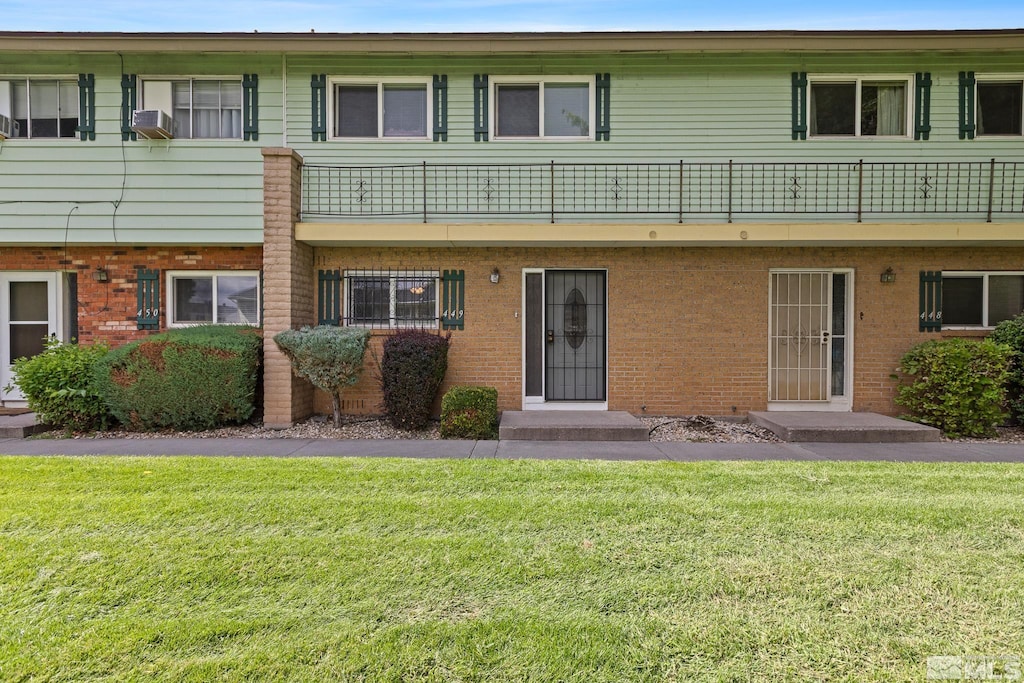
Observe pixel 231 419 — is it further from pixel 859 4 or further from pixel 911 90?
pixel 859 4

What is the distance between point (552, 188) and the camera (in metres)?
8.59

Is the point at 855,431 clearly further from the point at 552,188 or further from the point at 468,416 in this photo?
the point at 552,188

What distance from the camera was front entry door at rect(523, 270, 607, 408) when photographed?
9203mm

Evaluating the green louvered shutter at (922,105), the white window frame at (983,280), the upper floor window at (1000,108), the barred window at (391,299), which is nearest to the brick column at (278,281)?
the barred window at (391,299)

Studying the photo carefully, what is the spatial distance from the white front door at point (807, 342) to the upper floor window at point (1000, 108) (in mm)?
3316

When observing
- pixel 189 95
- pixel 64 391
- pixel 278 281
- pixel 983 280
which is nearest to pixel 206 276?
pixel 278 281

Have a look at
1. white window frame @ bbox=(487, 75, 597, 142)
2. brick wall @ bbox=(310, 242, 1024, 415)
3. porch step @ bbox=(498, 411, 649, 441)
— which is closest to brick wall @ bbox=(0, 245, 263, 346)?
brick wall @ bbox=(310, 242, 1024, 415)

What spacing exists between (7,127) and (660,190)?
10.6 meters

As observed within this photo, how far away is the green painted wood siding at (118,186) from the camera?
28.9ft

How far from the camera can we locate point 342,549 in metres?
3.54

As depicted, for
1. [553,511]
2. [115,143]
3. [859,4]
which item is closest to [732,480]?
[553,511]

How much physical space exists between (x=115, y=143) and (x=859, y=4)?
14.6 metres

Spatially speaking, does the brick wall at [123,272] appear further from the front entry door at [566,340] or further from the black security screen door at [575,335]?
the black security screen door at [575,335]

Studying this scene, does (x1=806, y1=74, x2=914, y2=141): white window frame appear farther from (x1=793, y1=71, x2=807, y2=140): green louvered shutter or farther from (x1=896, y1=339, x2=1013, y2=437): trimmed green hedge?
(x1=896, y1=339, x2=1013, y2=437): trimmed green hedge
